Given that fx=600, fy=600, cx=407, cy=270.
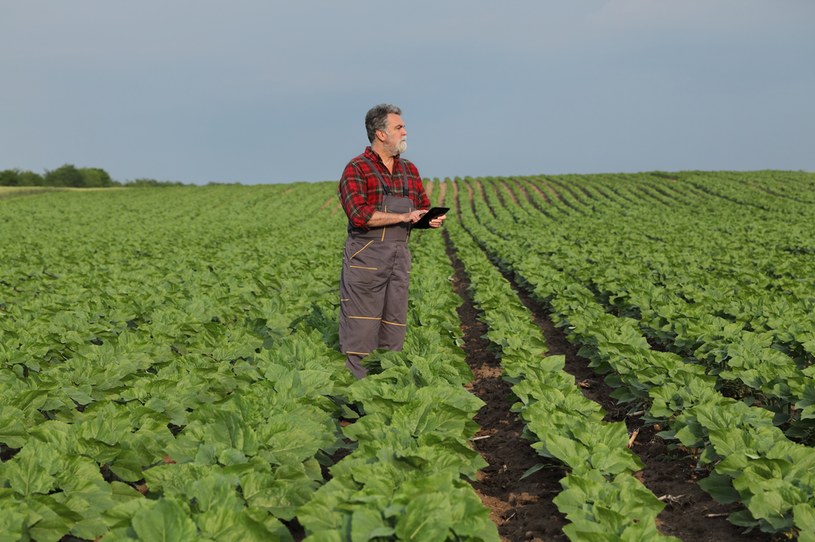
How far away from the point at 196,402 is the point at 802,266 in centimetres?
1280

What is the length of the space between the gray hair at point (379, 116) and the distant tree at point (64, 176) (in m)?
92.6

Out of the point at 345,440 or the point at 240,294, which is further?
the point at 240,294

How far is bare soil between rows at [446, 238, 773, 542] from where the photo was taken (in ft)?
12.3

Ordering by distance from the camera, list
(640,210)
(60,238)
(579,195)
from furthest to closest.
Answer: (579,195) < (640,210) < (60,238)

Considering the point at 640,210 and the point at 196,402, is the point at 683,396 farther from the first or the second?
the point at 640,210

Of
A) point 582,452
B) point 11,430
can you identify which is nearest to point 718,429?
point 582,452

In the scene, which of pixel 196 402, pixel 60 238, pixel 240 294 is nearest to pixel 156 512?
pixel 196 402

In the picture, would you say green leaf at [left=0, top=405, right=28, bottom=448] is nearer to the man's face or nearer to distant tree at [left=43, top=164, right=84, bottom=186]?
the man's face

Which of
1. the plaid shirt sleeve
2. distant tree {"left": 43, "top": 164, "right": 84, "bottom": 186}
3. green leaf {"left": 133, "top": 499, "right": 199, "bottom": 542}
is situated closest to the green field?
green leaf {"left": 133, "top": 499, "right": 199, "bottom": 542}

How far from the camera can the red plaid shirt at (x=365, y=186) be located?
532 centimetres

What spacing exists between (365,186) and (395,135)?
524 mm

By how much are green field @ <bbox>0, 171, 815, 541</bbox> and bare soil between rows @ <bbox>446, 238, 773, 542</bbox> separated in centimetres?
11

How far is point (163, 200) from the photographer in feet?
174

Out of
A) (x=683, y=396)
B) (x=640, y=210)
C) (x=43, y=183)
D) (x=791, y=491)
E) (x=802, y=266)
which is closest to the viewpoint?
(x=791, y=491)
